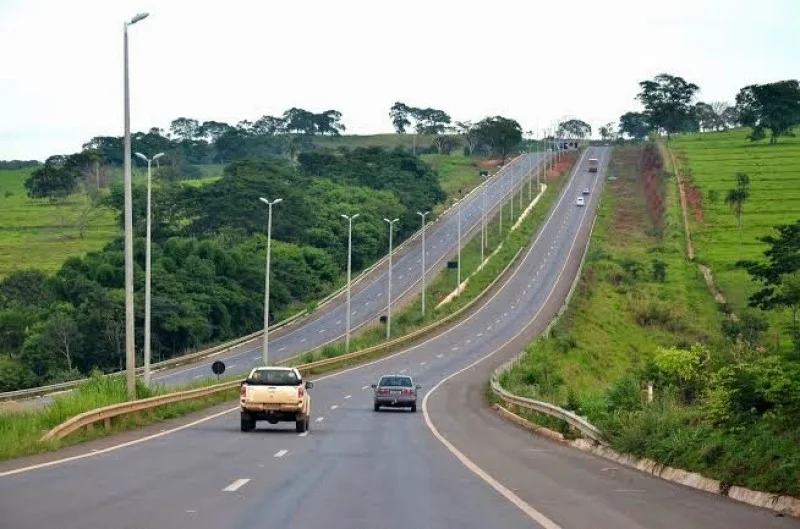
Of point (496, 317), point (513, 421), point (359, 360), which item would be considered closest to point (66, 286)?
point (359, 360)

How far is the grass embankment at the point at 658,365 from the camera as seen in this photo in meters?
18.6

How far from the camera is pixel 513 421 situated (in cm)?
4250

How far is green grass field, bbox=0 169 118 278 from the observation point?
12744 cm

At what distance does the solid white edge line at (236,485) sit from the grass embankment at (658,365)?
6.59 meters

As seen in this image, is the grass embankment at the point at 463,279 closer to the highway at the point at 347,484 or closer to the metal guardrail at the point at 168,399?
the metal guardrail at the point at 168,399

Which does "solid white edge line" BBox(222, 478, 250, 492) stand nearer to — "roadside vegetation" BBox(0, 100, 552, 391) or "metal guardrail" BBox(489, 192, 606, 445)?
"metal guardrail" BBox(489, 192, 606, 445)

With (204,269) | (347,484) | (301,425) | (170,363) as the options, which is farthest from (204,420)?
(204,269)

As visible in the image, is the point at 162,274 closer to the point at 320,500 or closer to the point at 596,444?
the point at 596,444

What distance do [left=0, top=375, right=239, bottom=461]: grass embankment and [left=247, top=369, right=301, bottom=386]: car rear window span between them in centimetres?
341

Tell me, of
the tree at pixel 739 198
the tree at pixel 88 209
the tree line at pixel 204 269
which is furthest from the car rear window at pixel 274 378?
the tree at pixel 88 209

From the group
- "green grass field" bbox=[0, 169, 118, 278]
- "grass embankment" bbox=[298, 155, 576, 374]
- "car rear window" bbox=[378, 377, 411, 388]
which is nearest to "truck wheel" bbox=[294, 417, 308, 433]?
"car rear window" bbox=[378, 377, 411, 388]

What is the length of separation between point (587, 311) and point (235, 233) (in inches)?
1674

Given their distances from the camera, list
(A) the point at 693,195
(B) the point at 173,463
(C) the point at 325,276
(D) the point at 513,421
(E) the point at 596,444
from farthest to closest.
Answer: (A) the point at 693,195 → (C) the point at 325,276 → (D) the point at 513,421 → (E) the point at 596,444 → (B) the point at 173,463

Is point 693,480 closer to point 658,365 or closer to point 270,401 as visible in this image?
point 270,401
